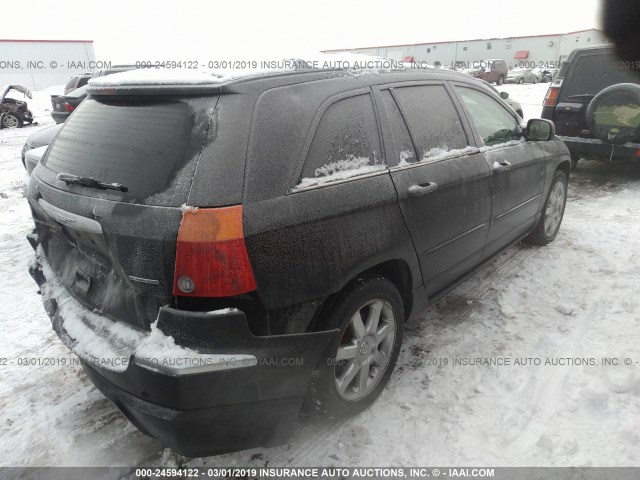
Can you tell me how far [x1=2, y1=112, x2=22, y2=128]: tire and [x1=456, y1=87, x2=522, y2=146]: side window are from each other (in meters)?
16.1

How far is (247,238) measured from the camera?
1.78 meters

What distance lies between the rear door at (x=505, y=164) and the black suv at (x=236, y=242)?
0.82 metres

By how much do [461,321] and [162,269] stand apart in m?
2.40

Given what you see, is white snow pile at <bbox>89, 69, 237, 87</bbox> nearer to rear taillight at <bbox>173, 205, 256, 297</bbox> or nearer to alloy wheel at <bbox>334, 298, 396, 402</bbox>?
rear taillight at <bbox>173, 205, 256, 297</bbox>

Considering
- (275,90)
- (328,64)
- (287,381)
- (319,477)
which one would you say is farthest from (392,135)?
(319,477)

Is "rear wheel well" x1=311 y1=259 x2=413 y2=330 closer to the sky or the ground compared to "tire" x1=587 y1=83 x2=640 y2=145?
closer to the ground

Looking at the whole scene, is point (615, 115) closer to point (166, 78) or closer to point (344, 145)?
point (344, 145)

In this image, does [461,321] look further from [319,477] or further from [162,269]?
[162,269]

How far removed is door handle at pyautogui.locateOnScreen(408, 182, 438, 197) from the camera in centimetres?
252

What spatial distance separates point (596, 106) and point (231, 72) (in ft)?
18.3

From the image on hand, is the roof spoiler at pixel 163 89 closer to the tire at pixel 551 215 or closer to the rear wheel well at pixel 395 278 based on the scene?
the rear wheel well at pixel 395 278

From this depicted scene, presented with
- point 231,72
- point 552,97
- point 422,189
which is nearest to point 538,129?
point 422,189

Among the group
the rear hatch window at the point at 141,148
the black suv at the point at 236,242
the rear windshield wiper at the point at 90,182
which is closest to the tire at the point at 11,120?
the black suv at the point at 236,242

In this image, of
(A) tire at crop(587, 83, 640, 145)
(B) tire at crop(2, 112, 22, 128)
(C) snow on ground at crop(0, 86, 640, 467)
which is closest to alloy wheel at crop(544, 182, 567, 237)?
(C) snow on ground at crop(0, 86, 640, 467)
